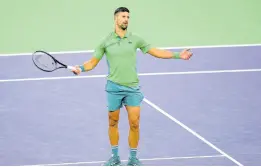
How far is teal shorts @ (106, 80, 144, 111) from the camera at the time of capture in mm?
13508

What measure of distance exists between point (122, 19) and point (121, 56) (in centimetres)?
49

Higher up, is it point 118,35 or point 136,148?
point 118,35

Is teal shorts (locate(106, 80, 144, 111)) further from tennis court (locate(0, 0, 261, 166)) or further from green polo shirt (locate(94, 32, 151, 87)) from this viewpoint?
tennis court (locate(0, 0, 261, 166))

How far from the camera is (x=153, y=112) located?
54.9ft

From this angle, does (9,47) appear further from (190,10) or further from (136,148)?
(136,148)

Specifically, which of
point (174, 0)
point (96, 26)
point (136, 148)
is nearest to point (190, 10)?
point (174, 0)

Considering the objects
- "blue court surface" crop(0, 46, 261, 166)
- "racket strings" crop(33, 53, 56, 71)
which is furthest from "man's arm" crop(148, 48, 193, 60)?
"blue court surface" crop(0, 46, 261, 166)

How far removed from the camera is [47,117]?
16.5 meters

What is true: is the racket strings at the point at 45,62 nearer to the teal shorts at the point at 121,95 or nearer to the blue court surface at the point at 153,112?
the teal shorts at the point at 121,95

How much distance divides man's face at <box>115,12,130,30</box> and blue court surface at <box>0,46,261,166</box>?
86.7 inches

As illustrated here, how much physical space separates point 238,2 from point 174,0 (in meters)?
1.42

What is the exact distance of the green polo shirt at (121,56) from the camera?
44.0 feet

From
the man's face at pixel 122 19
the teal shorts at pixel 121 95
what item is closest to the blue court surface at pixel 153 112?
the teal shorts at pixel 121 95

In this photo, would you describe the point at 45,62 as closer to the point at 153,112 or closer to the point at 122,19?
the point at 122,19
